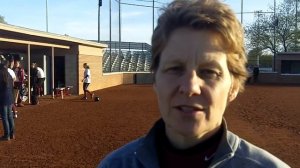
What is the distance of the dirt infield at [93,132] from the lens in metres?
8.13

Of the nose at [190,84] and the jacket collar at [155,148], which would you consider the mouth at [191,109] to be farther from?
the jacket collar at [155,148]

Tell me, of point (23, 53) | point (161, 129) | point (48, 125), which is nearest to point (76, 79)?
point (23, 53)

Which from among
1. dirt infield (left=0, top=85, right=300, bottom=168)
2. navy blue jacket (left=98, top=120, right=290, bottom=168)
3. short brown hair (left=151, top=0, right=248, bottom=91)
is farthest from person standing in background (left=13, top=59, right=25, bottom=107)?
short brown hair (left=151, top=0, right=248, bottom=91)

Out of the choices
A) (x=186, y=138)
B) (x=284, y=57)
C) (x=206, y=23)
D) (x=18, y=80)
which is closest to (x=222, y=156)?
(x=186, y=138)

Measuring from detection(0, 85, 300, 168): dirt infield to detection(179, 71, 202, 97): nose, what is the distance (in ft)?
20.1

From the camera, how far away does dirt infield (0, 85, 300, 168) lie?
26.7ft

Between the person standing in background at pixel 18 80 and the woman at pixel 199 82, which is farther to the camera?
the person standing in background at pixel 18 80

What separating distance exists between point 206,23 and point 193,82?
9.1 inches

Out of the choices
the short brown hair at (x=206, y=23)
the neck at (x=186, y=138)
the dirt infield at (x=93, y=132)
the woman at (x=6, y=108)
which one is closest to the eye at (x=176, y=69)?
the short brown hair at (x=206, y=23)

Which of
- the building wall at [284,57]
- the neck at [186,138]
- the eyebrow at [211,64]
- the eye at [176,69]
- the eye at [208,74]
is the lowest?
the neck at [186,138]

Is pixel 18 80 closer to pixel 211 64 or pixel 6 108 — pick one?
pixel 6 108

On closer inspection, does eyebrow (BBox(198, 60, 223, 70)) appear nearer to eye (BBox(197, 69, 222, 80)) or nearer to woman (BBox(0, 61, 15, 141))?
eye (BBox(197, 69, 222, 80))

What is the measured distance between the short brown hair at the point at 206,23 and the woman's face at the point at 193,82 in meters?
0.03

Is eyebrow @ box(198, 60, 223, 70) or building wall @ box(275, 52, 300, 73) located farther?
building wall @ box(275, 52, 300, 73)
